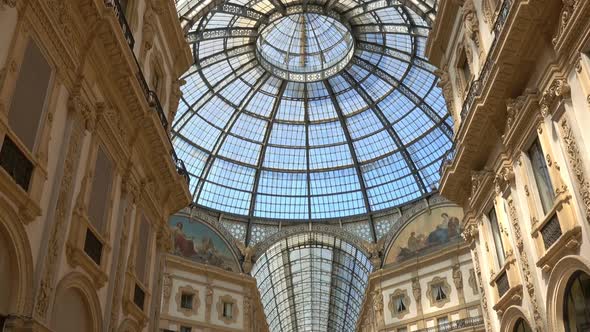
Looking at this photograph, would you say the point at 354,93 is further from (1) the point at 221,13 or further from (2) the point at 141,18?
(2) the point at 141,18

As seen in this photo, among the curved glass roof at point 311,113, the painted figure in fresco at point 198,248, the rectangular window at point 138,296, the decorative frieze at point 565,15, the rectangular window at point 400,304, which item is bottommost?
the rectangular window at point 138,296

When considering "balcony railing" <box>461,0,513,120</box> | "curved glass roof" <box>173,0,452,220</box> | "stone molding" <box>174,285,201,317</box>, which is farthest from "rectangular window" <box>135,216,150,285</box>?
"curved glass roof" <box>173,0,452,220</box>

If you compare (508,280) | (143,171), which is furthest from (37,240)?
(508,280)

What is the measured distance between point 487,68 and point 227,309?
2759 cm

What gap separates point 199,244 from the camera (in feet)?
133

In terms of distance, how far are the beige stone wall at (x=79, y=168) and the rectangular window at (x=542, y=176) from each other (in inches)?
447

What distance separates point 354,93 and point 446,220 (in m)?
12.2

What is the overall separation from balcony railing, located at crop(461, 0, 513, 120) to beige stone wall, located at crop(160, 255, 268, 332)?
78.0 feet

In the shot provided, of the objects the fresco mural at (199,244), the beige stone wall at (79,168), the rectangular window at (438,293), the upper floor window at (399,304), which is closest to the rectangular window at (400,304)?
the upper floor window at (399,304)

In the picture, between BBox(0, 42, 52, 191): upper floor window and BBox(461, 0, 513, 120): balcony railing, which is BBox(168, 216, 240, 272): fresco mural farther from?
BBox(0, 42, 52, 191): upper floor window

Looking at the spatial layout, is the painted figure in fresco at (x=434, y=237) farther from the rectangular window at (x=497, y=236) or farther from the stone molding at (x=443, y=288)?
the rectangular window at (x=497, y=236)

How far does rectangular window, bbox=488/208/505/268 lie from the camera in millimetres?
18188

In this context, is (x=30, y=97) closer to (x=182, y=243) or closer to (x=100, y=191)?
(x=100, y=191)

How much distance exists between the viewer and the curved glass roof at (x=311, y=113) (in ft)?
125
